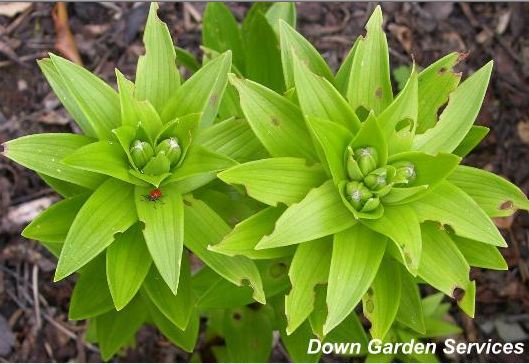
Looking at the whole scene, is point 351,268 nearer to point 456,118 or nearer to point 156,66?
point 456,118

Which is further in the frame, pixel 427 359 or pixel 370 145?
pixel 427 359

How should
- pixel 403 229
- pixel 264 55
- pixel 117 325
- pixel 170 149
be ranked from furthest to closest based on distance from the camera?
pixel 264 55, pixel 117 325, pixel 170 149, pixel 403 229

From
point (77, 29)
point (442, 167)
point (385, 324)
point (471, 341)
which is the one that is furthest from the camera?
point (77, 29)

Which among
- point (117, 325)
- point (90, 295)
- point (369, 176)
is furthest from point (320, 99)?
point (117, 325)

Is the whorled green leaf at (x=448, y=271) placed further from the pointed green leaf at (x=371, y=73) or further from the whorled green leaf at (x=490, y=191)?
the pointed green leaf at (x=371, y=73)


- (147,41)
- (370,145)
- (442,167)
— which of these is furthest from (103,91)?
(442,167)

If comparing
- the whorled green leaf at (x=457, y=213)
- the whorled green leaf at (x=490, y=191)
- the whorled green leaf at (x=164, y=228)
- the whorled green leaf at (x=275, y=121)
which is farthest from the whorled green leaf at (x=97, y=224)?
the whorled green leaf at (x=490, y=191)

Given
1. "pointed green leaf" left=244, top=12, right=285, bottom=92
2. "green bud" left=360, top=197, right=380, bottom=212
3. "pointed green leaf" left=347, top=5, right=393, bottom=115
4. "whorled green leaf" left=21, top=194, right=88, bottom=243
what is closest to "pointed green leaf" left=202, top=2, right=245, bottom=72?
"pointed green leaf" left=244, top=12, right=285, bottom=92

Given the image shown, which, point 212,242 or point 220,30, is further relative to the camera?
point 220,30

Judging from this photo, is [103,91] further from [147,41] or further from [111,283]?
[111,283]
